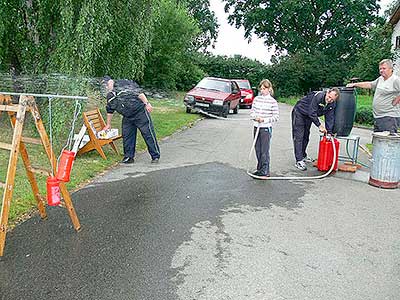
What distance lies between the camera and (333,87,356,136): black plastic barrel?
27.5ft

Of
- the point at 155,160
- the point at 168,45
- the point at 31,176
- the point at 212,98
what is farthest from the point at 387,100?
the point at 168,45

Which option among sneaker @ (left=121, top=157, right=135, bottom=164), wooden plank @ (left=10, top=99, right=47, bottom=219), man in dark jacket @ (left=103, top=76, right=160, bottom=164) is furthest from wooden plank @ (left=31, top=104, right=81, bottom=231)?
man in dark jacket @ (left=103, top=76, right=160, bottom=164)

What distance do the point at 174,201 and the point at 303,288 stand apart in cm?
273

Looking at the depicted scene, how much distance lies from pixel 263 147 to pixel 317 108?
53.6 inches

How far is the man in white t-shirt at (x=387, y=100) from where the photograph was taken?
7805 millimetres

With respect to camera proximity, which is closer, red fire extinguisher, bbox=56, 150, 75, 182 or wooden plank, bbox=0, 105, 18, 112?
wooden plank, bbox=0, 105, 18, 112

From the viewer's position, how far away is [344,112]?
329 inches

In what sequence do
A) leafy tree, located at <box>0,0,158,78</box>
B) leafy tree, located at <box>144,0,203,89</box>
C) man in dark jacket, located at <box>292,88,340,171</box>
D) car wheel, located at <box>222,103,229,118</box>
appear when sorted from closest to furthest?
man in dark jacket, located at <box>292,88,340,171</box>, leafy tree, located at <box>0,0,158,78</box>, car wheel, located at <box>222,103,229,118</box>, leafy tree, located at <box>144,0,203,89</box>

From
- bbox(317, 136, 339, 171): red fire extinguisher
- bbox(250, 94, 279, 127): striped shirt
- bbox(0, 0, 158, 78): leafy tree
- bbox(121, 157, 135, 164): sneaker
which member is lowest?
bbox(121, 157, 135, 164): sneaker

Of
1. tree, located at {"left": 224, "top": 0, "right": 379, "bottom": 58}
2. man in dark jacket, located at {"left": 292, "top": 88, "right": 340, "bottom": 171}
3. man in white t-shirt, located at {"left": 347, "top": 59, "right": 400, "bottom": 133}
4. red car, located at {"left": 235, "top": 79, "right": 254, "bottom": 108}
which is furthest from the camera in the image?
tree, located at {"left": 224, "top": 0, "right": 379, "bottom": 58}

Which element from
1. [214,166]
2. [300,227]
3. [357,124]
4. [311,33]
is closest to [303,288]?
[300,227]

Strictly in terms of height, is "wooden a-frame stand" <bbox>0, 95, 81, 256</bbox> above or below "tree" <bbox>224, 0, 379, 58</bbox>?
below

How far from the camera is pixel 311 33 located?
46.6 metres

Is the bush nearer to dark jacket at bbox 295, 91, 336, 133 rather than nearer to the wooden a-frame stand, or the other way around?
dark jacket at bbox 295, 91, 336, 133
